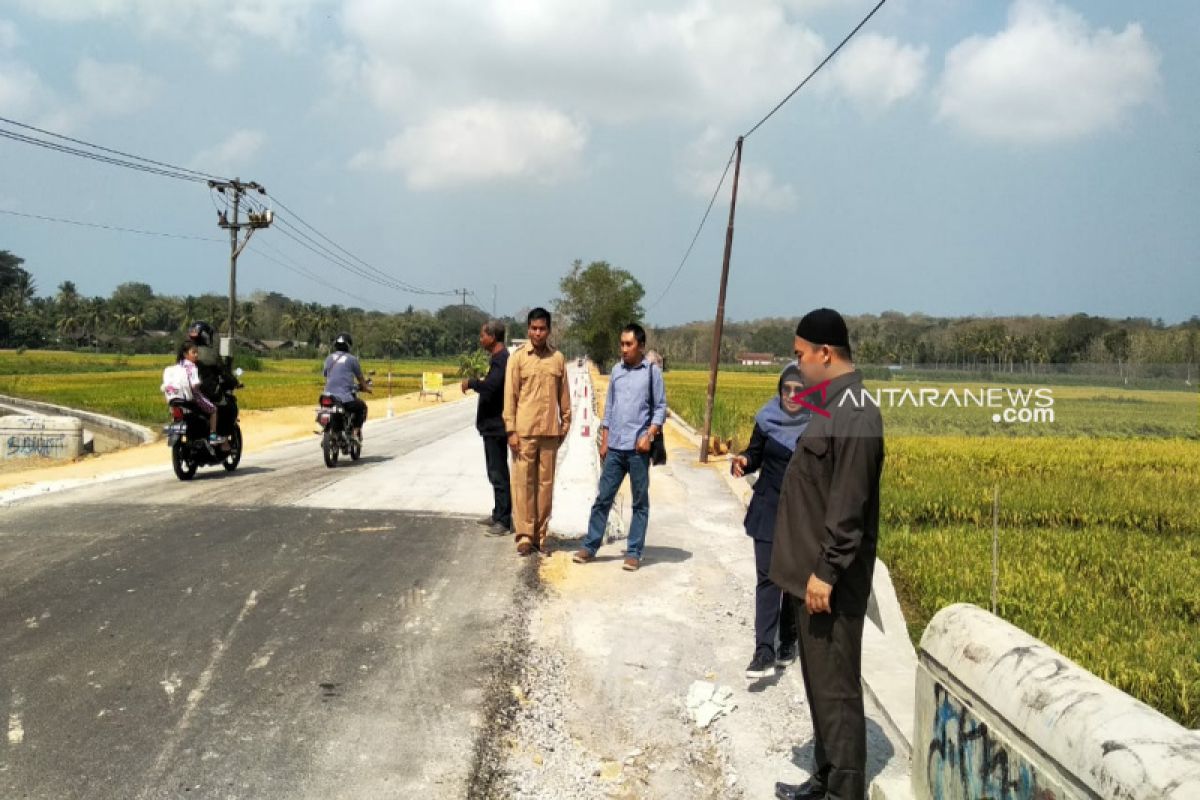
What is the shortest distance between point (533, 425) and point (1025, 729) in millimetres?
5064

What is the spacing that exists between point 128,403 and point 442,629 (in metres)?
27.5

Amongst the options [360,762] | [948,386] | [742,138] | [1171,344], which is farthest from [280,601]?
[1171,344]

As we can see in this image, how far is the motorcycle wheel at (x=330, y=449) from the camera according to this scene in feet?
40.3

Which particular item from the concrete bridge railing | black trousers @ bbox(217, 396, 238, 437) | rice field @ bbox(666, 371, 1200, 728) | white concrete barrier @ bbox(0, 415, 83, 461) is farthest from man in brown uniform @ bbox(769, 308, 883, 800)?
the concrete bridge railing

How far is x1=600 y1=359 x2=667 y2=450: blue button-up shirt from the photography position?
21.5ft

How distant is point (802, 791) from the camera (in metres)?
3.38

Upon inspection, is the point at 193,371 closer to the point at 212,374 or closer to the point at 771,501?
the point at 212,374

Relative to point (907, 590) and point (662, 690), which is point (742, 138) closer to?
point (907, 590)

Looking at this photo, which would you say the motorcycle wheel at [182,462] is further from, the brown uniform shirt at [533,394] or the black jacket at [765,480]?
the black jacket at [765,480]

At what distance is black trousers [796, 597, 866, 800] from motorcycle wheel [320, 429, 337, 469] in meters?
10.1

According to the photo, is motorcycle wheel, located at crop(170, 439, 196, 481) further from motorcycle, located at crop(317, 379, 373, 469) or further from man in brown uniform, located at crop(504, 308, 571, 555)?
man in brown uniform, located at crop(504, 308, 571, 555)

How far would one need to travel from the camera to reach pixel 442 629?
207 inches

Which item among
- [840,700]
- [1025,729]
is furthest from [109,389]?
[1025,729]

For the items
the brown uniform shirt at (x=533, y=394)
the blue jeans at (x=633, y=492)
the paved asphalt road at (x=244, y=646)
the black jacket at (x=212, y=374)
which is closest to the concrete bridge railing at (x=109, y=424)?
the black jacket at (x=212, y=374)
